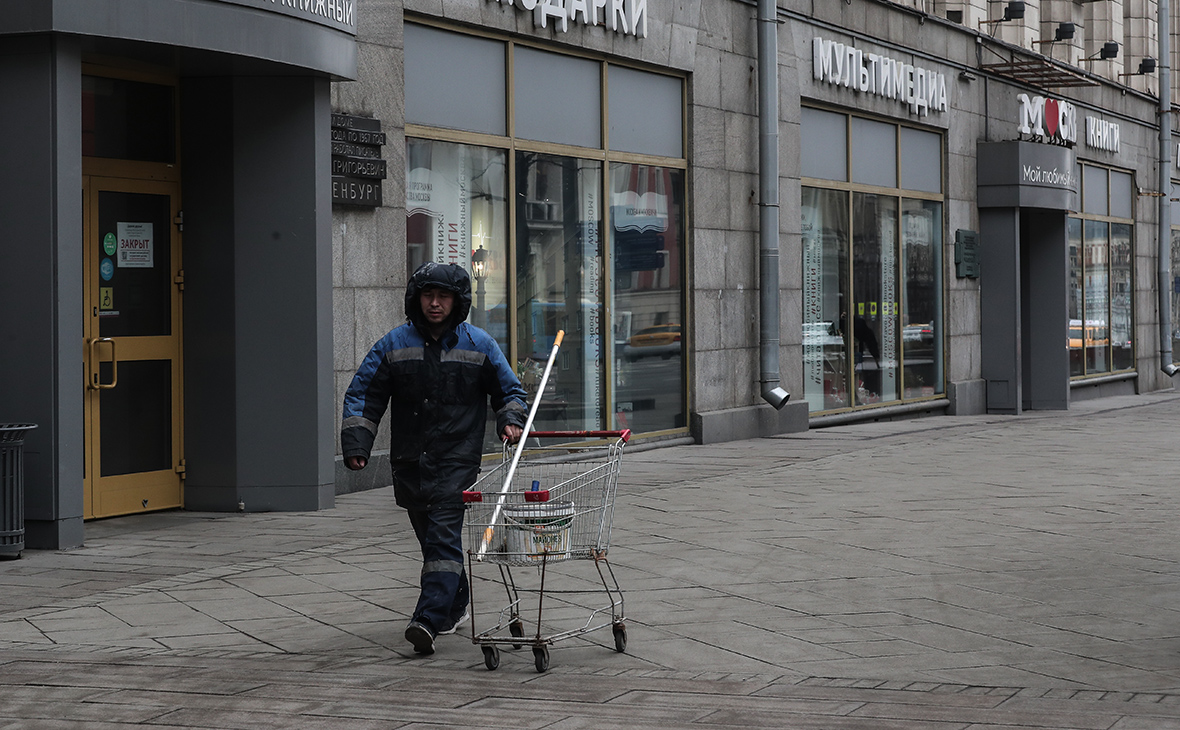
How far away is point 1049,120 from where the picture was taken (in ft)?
77.4

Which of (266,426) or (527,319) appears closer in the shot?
(266,426)

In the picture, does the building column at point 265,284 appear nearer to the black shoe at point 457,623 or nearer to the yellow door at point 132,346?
the yellow door at point 132,346

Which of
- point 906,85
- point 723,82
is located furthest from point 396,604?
point 906,85

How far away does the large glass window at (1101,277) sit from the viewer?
82.2 feet

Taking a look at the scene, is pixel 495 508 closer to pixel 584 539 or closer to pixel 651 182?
pixel 584 539

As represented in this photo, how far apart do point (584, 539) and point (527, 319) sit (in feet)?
24.0

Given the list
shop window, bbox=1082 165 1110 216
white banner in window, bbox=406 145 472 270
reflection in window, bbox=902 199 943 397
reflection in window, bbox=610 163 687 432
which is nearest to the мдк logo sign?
shop window, bbox=1082 165 1110 216

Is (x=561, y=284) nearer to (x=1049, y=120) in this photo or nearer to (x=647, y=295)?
(x=647, y=295)

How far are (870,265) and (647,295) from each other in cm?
507

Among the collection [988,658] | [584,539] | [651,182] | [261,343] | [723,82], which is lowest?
[988,658]

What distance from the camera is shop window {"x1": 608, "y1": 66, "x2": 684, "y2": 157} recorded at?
14617 millimetres

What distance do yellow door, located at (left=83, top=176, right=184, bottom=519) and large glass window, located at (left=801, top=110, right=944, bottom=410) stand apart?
29.2ft

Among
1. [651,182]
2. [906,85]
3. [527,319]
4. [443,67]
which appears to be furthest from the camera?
[906,85]

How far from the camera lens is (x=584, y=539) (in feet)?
20.1
